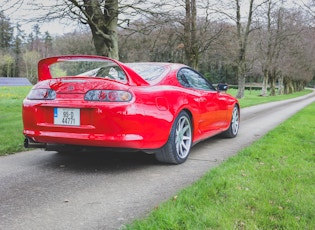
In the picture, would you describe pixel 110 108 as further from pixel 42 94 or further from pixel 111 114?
pixel 42 94

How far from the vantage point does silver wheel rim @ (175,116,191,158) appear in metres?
4.39

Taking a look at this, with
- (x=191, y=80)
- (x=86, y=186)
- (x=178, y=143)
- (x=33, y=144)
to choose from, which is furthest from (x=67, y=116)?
(x=191, y=80)

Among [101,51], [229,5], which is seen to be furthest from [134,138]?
[229,5]

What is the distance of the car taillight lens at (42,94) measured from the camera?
3.89 metres

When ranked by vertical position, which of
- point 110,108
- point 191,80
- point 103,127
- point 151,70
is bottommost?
point 103,127

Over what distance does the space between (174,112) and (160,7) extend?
7.92m

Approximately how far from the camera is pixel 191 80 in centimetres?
506

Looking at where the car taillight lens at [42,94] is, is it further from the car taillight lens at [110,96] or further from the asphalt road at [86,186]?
the asphalt road at [86,186]

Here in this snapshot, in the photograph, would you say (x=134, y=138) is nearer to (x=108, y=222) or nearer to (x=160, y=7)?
(x=108, y=222)

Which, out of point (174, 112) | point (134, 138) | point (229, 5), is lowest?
point (134, 138)

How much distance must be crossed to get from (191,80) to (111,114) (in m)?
1.86

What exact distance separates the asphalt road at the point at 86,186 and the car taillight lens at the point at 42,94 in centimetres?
87

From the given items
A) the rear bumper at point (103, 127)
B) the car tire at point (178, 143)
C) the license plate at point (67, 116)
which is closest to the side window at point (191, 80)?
the car tire at point (178, 143)

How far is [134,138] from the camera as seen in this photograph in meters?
3.69
